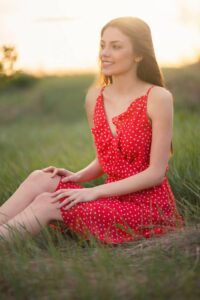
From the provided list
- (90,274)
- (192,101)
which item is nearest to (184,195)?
(90,274)

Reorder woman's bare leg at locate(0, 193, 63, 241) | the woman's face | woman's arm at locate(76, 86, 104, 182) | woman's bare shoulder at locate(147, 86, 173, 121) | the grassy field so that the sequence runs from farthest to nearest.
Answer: woman's arm at locate(76, 86, 104, 182) → the woman's face → woman's bare shoulder at locate(147, 86, 173, 121) → woman's bare leg at locate(0, 193, 63, 241) → the grassy field

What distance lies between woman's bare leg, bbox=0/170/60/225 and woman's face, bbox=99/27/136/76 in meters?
0.57

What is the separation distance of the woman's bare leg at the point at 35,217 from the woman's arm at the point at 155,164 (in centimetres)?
21

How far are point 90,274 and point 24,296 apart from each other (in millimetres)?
249

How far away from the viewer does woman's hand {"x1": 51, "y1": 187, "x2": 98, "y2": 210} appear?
9.20ft

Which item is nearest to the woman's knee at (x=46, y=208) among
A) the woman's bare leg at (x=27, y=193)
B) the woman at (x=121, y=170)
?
the woman at (x=121, y=170)

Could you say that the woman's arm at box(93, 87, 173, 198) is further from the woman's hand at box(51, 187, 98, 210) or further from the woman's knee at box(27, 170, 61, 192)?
the woman's knee at box(27, 170, 61, 192)

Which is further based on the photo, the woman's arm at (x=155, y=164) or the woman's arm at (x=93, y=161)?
the woman's arm at (x=93, y=161)

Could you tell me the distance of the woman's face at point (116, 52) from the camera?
2.99m

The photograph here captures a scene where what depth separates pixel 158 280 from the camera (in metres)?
2.08

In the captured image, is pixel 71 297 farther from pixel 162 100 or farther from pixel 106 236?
pixel 162 100

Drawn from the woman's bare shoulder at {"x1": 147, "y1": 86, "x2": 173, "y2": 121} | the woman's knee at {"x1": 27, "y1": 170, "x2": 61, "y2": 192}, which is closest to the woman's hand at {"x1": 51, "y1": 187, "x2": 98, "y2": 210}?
the woman's knee at {"x1": 27, "y1": 170, "x2": 61, "y2": 192}

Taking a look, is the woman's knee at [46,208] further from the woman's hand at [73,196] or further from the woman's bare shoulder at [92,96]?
the woman's bare shoulder at [92,96]

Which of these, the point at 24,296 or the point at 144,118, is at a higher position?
the point at 144,118
